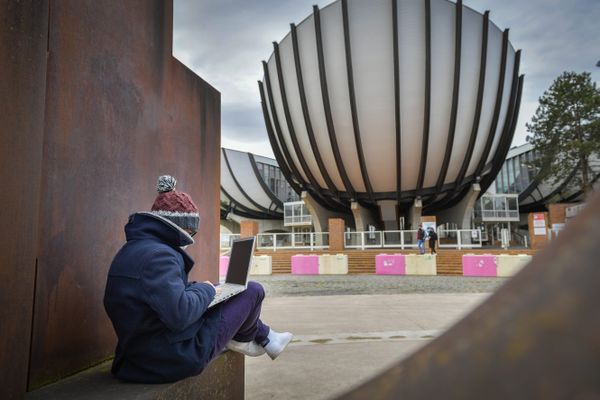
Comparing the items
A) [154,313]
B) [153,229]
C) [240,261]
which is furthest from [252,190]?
[154,313]

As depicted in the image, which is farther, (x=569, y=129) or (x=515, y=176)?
(x=515, y=176)

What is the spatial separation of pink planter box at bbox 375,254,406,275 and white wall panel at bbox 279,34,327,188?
14415 mm

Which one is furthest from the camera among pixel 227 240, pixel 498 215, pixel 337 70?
pixel 498 215

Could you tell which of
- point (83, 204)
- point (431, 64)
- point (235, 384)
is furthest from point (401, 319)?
point (431, 64)

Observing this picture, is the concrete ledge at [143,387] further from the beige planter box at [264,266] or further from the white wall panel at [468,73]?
the white wall panel at [468,73]

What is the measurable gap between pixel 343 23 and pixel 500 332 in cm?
2520

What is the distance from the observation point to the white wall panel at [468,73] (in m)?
23.3

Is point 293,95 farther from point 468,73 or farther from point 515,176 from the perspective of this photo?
point 515,176

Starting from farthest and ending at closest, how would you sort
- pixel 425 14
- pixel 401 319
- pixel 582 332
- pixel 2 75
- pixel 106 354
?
1. pixel 425 14
2. pixel 401 319
3. pixel 106 354
4. pixel 2 75
5. pixel 582 332

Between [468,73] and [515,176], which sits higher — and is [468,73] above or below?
above

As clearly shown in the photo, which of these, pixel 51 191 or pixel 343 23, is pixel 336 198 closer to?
pixel 343 23

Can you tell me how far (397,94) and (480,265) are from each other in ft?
44.0

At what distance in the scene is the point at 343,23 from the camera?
76.2ft

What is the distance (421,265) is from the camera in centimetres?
1406
